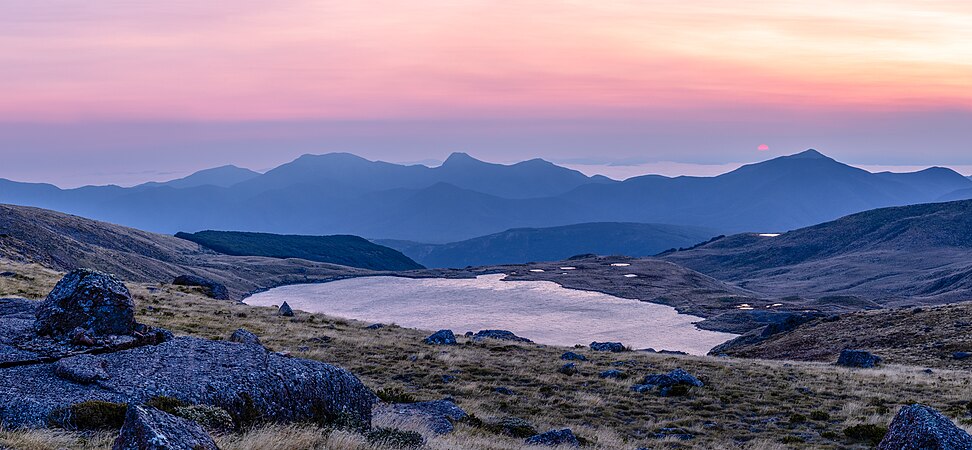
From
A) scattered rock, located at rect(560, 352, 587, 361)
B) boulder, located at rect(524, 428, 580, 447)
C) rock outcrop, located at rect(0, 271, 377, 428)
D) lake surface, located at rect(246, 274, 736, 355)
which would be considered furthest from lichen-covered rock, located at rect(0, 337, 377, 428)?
lake surface, located at rect(246, 274, 736, 355)

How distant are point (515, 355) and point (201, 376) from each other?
26741 mm

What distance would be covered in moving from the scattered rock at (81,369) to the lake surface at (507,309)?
209 ft

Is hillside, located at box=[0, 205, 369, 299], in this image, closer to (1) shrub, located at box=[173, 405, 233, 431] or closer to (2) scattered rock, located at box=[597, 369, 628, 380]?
(2) scattered rock, located at box=[597, 369, 628, 380]

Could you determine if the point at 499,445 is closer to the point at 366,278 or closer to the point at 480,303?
the point at 480,303

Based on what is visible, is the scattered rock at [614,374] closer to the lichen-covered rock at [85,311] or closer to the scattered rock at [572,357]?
the scattered rock at [572,357]

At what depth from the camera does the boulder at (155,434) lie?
9.06 meters

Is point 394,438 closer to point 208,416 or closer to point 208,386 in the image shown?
point 208,416

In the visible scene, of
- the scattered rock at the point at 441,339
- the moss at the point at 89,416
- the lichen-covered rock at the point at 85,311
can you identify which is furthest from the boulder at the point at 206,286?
the moss at the point at 89,416

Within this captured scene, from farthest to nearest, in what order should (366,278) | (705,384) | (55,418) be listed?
(366,278) → (705,384) → (55,418)

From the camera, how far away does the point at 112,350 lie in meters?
16.9

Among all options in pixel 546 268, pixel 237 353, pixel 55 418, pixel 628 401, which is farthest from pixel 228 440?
pixel 546 268

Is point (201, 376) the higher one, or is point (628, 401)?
point (201, 376)

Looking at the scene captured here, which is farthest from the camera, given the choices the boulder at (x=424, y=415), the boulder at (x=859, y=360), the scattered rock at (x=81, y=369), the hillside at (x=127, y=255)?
the hillside at (x=127, y=255)

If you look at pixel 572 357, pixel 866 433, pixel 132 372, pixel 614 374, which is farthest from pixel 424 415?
pixel 572 357
